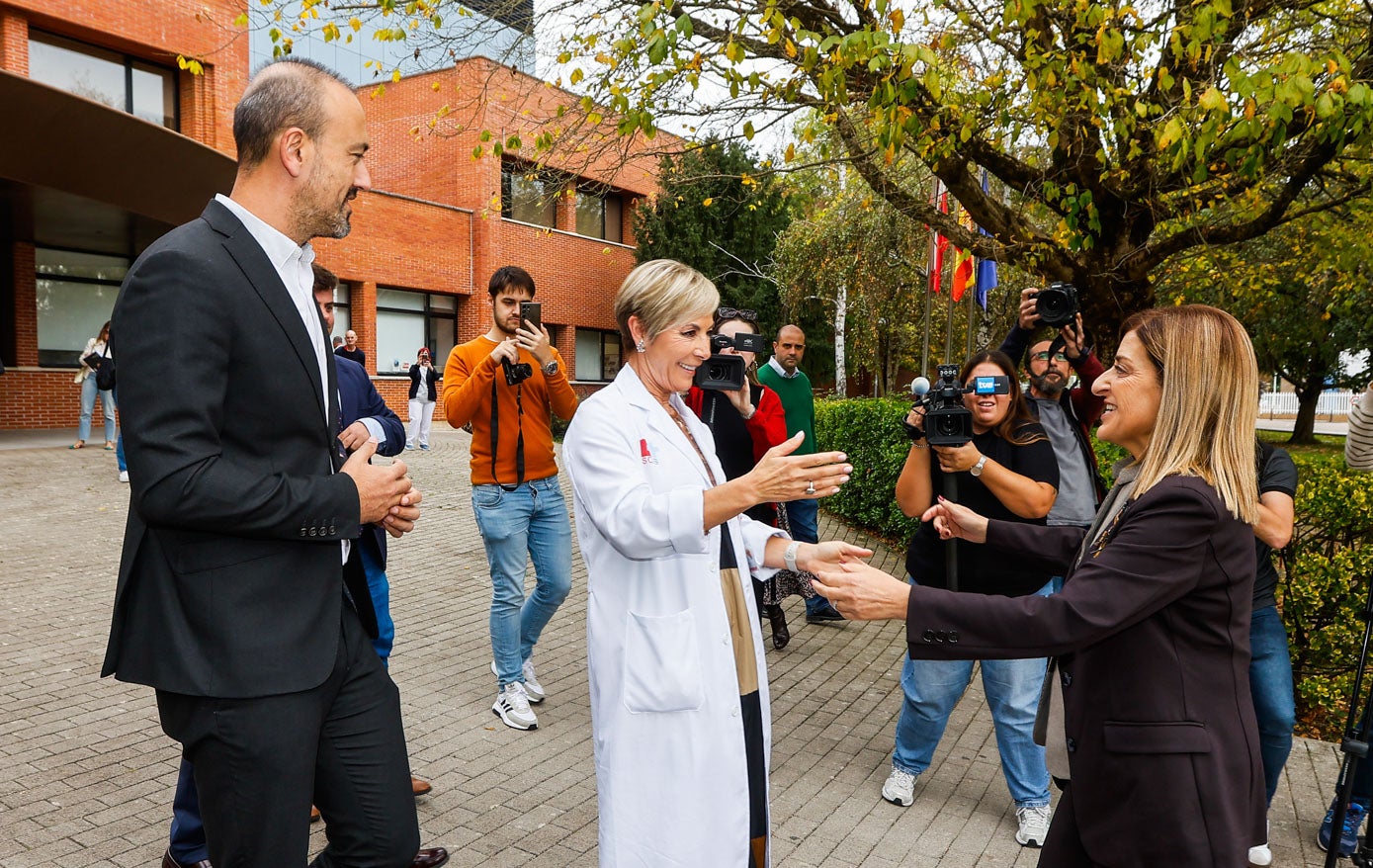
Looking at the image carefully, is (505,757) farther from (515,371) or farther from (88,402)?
(88,402)

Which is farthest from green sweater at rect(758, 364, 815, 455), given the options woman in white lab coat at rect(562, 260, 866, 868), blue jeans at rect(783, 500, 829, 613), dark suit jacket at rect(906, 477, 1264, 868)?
dark suit jacket at rect(906, 477, 1264, 868)

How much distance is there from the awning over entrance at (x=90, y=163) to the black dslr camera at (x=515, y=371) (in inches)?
359

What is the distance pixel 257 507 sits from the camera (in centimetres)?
187

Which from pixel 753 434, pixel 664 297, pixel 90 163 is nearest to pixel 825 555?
pixel 664 297

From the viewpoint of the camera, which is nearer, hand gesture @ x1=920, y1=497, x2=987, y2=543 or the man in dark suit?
the man in dark suit

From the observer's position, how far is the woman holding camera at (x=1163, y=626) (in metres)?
2.04

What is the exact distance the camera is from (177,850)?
3.02 m

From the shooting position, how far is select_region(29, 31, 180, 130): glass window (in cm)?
1675

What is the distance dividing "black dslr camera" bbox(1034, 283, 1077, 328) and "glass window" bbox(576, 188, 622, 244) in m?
24.3

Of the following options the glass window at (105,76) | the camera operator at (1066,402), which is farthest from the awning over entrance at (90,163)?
the camera operator at (1066,402)

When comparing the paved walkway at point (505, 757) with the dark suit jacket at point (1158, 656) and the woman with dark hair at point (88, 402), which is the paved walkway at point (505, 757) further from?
the woman with dark hair at point (88, 402)

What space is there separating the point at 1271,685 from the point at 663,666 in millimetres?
2770

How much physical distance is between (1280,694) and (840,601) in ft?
8.31

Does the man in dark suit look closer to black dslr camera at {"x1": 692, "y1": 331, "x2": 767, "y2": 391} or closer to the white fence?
black dslr camera at {"x1": 692, "y1": 331, "x2": 767, "y2": 391}
